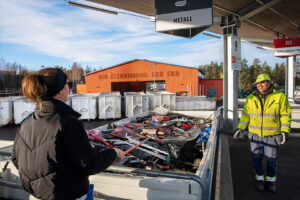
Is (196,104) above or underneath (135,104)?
underneath

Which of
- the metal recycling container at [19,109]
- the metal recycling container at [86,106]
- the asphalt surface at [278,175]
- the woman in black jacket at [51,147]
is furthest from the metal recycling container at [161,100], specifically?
the woman in black jacket at [51,147]

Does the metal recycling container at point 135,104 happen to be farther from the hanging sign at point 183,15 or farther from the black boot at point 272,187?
the black boot at point 272,187

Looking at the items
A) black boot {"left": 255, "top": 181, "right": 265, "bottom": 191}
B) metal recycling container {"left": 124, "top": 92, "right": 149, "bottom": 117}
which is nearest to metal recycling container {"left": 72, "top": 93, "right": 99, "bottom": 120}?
metal recycling container {"left": 124, "top": 92, "right": 149, "bottom": 117}

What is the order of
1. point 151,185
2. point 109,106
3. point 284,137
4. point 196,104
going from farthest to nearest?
point 196,104, point 109,106, point 284,137, point 151,185

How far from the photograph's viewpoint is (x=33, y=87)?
1.43 metres

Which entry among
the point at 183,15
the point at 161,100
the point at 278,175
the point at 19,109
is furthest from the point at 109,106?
the point at 278,175

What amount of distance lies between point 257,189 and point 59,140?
12.7 ft

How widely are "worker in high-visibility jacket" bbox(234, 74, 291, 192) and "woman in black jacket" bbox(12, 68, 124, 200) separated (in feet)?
10.7

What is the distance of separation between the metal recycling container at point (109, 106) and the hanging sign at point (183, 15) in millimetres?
8651

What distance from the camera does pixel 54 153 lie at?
4.42ft

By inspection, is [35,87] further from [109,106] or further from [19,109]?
[19,109]

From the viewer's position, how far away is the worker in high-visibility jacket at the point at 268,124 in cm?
355

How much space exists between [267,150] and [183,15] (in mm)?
3571

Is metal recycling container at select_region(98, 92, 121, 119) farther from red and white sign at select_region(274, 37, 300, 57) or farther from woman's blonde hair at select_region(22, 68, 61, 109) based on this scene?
woman's blonde hair at select_region(22, 68, 61, 109)
